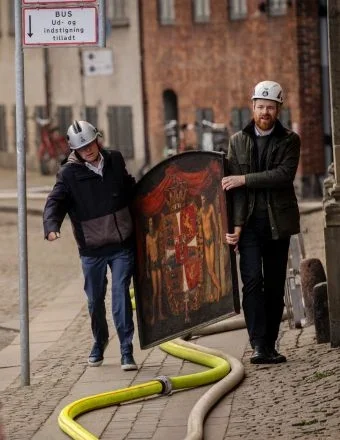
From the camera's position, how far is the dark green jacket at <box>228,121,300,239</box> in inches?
553

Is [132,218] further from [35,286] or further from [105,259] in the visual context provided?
[35,286]

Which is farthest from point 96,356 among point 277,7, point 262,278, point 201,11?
point 201,11

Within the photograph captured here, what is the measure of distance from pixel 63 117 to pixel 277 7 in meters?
8.99

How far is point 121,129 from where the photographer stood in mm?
45125

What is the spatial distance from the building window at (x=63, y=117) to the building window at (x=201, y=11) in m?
5.20

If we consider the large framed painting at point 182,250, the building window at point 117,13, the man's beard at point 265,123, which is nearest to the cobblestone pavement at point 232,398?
the large framed painting at point 182,250

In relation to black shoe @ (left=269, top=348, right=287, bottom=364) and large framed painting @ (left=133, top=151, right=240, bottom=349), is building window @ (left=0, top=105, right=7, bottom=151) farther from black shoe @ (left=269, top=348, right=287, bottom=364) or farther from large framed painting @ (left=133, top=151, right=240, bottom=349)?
black shoe @ (left=269, top=348, right=287, bottom=364)

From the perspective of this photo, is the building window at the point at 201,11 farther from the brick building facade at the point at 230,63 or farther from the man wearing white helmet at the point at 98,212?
the man wearing white helmet at the point at 98,212

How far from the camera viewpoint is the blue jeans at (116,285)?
14750 millimetres

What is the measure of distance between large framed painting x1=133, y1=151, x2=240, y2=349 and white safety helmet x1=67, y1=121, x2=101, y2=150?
0.48 m

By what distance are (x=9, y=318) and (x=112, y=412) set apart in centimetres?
706

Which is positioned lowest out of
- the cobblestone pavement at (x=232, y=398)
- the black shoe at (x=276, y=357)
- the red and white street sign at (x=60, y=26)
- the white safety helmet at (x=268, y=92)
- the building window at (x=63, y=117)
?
the cobblestone pavement at (x=232, y=398)

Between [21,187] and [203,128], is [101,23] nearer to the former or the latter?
[21,187]

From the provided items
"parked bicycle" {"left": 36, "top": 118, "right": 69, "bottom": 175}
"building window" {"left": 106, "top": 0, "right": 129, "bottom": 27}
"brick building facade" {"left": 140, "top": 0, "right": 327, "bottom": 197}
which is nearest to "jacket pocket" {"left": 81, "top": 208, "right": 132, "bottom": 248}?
"brick building facade" {"left": 140, "top": 0, "right": 327, "bottom": 197}
